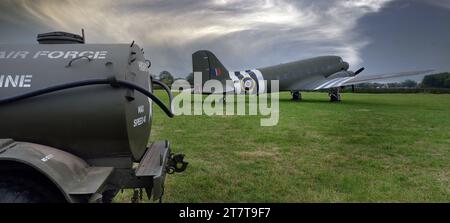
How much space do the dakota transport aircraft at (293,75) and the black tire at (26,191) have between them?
24828mm

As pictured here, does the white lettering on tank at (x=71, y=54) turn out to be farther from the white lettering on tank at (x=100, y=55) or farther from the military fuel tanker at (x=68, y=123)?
the white lettering on tank at (x=100, y=55)

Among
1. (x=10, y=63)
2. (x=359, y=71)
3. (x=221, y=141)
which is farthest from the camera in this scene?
(x=359, y=71)

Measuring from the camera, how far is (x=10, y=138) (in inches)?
137

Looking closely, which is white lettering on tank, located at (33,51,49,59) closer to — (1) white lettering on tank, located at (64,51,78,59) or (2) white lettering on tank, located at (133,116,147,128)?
(1) white lettering on tank, located at (64,51,78,59)

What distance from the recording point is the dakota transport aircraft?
27906 millimetres

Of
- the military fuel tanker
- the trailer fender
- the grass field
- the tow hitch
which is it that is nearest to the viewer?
the trailer fender

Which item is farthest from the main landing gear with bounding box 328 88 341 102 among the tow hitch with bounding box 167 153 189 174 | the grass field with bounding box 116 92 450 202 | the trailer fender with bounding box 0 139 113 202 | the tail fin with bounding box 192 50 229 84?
the trailer fender with bounding box 0 139 113 202

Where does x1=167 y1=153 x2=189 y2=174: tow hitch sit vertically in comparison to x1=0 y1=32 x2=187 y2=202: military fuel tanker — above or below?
below

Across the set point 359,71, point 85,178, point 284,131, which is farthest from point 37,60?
point 359,71

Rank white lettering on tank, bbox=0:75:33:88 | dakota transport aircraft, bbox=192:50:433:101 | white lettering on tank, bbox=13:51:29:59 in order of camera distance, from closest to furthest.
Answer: white lettering on tank, bbox=0:75:33:88, white lettering on tank, bbox=13:51:29:59, dakota transport aircraft, bbox=192:50:433:101

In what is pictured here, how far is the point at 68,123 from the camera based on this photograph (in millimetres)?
3518

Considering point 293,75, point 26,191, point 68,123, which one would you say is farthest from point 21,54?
point 293,75
